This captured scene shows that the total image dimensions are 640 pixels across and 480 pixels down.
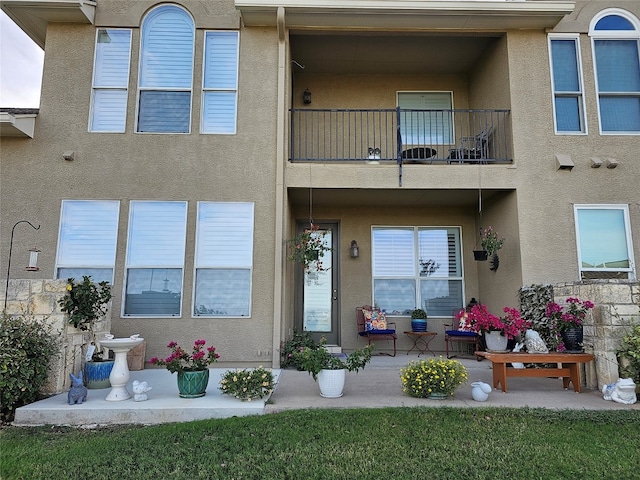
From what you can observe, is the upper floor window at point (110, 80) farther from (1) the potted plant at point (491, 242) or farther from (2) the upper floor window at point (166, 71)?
(1) the potted plant at point (491, 242)

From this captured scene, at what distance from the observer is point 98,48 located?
716 cm

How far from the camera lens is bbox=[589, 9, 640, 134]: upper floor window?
7.24 metres

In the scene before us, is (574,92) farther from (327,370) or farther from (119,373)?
(119,373)

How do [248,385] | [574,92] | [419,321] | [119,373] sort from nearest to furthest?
[248,385] → [119,373] → [574,92] → [419,321]

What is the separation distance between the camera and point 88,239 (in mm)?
6742

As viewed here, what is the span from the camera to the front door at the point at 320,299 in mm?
8352

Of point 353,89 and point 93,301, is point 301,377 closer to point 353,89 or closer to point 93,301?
point 93,301

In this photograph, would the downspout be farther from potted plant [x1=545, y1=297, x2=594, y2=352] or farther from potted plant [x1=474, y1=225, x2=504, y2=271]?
potted plant [x1=545, y1=297, x2=594, y2=352]

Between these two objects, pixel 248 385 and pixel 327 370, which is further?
pixel 327 370

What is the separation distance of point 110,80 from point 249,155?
2.58 m

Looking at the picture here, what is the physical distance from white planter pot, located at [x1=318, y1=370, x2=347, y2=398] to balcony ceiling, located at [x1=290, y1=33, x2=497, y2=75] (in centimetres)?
567

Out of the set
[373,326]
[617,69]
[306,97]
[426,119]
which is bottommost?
[373,326]

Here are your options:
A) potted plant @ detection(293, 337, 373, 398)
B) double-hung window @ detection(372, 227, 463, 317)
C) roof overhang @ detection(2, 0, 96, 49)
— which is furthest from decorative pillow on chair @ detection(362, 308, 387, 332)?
roof overhang @ detection(2, 0, 96, 49)

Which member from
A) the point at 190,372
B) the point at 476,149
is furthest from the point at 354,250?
the point at 190,372
